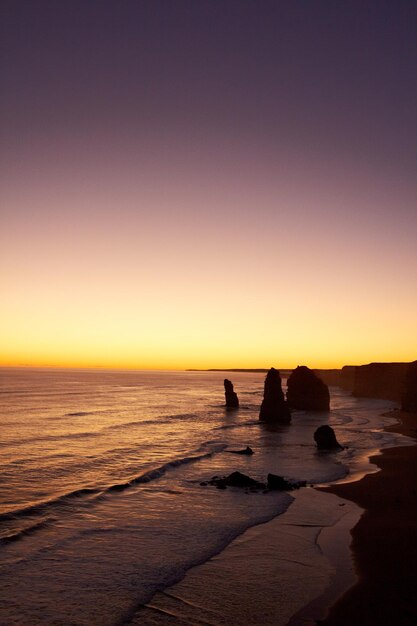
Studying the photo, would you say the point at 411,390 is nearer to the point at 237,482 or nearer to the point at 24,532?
the point at 237,482

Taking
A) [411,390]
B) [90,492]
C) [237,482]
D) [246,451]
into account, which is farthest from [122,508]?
[411,390]

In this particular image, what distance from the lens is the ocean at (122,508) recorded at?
15.5m

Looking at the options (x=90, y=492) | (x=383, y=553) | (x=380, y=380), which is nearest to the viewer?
(x=383, y=553)

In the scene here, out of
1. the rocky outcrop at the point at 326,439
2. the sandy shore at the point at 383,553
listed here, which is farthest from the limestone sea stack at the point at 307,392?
the sandy shore at the point at 383,553

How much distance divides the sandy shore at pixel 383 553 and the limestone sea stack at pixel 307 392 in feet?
223

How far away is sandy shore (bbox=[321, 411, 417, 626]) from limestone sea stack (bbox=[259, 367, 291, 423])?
42.0 m

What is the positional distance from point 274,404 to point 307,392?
2807cm

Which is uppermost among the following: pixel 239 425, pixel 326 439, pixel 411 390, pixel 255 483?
pixel 411 390

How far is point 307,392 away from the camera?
103438mm

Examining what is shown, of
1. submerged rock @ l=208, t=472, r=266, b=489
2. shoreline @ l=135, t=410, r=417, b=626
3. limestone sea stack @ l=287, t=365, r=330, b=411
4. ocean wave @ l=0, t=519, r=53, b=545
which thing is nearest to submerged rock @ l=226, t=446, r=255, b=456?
submerged rock @ l=208, t=472, r=266, b=489

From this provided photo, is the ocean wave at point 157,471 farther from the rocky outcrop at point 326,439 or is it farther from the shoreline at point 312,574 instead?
the shoreline at point 312,574

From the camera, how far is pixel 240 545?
66.5 feet

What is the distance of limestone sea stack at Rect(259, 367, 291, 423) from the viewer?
252 feet

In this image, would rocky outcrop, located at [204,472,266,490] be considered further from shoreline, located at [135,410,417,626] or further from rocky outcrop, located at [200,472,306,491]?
shoreline, located at [135,410,417,626]
